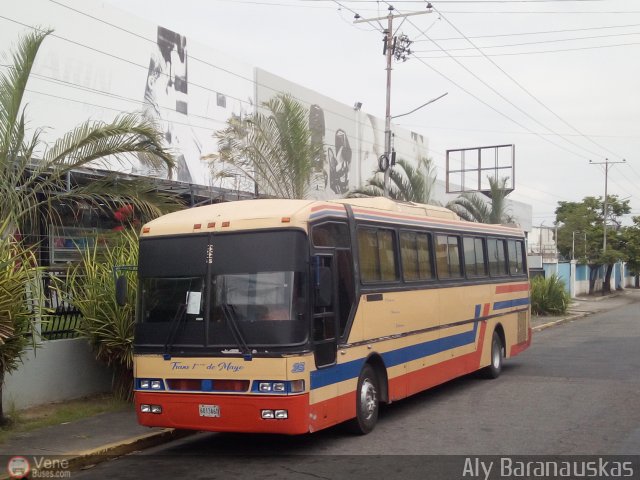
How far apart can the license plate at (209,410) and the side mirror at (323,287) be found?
1.61 metres

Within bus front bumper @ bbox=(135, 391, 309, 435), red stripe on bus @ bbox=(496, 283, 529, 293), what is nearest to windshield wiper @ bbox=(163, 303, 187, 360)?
bus front bumper @ bbox=(135, 391, 309, 435)

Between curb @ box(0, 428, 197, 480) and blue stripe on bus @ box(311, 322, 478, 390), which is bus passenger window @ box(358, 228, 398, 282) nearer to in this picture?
blue stripe on bus @ box(311, 322, 478, 390)

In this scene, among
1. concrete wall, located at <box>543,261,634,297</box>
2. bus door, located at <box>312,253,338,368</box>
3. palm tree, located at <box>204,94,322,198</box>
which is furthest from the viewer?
concrete wall, located at <box>543,261,634,297</box>

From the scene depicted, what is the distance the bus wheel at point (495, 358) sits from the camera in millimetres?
14688

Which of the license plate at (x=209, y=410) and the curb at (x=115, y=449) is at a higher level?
the license plate at (x=209, y=410)

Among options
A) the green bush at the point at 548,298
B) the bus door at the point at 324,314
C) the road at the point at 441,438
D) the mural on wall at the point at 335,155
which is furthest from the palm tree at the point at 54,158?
the green bush at the point at 548,298

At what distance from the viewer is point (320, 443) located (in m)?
9.43

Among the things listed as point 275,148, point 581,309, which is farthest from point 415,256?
point 581,309

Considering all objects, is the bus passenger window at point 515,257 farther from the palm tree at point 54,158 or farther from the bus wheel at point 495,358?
the palm tree at point 54,158

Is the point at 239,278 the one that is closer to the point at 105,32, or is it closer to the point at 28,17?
the point at 28,17

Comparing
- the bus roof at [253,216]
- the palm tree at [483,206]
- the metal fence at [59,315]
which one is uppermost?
the palm tree at [483,206]

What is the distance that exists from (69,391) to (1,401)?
1.67 meters

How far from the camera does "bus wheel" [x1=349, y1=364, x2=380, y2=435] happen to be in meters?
9.60

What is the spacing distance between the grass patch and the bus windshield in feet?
7.36
